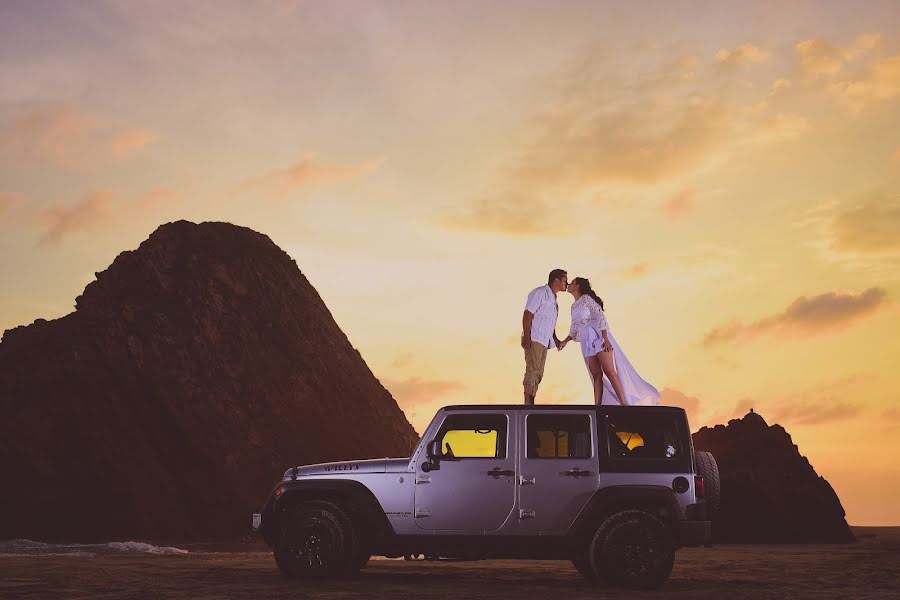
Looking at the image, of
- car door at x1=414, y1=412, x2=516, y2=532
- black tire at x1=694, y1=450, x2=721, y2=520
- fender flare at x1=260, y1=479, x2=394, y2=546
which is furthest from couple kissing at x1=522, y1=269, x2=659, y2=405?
fender flare at x1=260, y1=479, x2=394, y2=546

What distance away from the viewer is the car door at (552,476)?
1321cm

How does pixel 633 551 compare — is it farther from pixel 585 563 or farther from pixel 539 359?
pixel 539 359

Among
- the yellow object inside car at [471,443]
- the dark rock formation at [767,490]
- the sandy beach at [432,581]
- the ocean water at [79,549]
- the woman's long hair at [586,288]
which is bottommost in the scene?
the sandy beach at [432,581]

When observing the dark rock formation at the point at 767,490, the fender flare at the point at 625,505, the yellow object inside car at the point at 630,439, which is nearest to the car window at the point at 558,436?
the yellow object inside car at the point at 630,439

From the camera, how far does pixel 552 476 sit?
13.2 m

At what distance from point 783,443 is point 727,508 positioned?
4506 millimetres

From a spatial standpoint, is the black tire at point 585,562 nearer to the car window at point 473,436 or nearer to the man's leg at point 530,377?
the car window at point 473,436

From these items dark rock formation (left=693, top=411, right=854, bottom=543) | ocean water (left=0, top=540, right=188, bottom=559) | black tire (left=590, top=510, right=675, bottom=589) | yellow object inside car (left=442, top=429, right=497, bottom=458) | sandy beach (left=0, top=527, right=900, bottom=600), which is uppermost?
dark rock formation (left=693, top=411, right=854, bottom=543)

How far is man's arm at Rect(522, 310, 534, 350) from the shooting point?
19078mm

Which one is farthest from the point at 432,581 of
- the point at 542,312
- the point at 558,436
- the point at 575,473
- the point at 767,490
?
the point at 767,490

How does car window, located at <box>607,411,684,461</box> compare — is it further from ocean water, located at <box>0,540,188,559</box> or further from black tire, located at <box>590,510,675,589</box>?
ocean water, located at <box>0,540,188,559</box>

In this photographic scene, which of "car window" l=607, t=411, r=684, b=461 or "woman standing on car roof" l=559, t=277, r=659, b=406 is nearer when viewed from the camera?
"car window" l=607, t=411, r=684, b=461

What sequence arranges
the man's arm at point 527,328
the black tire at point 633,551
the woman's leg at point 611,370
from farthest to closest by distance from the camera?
the woman's leg at point 611,370, the man's arm at point 527,328, the black tire at point 633,551

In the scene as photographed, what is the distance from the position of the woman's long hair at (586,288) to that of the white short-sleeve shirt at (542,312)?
2.54ft
